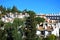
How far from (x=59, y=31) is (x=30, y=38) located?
9.44m

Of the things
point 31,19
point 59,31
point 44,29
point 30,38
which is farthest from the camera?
point 59,31

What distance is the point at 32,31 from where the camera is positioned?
1427 cm

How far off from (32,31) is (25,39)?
915 mm

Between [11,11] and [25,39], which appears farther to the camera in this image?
[11,11]

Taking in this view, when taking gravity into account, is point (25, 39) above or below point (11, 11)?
below

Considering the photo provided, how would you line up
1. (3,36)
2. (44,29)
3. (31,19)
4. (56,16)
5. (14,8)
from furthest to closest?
(56,16) → (14,8) → (44,29) → (31,19) → (3,36)

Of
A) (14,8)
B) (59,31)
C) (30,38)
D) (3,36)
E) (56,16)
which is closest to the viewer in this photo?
(3,36)

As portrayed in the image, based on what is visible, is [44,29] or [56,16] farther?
[56,16]

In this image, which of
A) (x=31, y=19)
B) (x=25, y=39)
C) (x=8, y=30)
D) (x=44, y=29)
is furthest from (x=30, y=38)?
(x=44, y=29)

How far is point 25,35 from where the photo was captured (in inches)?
553

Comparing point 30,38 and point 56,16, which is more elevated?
point 56,16

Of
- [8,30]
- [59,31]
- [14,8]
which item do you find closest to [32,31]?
[8,30]

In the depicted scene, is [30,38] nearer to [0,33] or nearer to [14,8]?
[0,33]

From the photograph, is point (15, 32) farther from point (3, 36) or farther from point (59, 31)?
point (59, 31)
